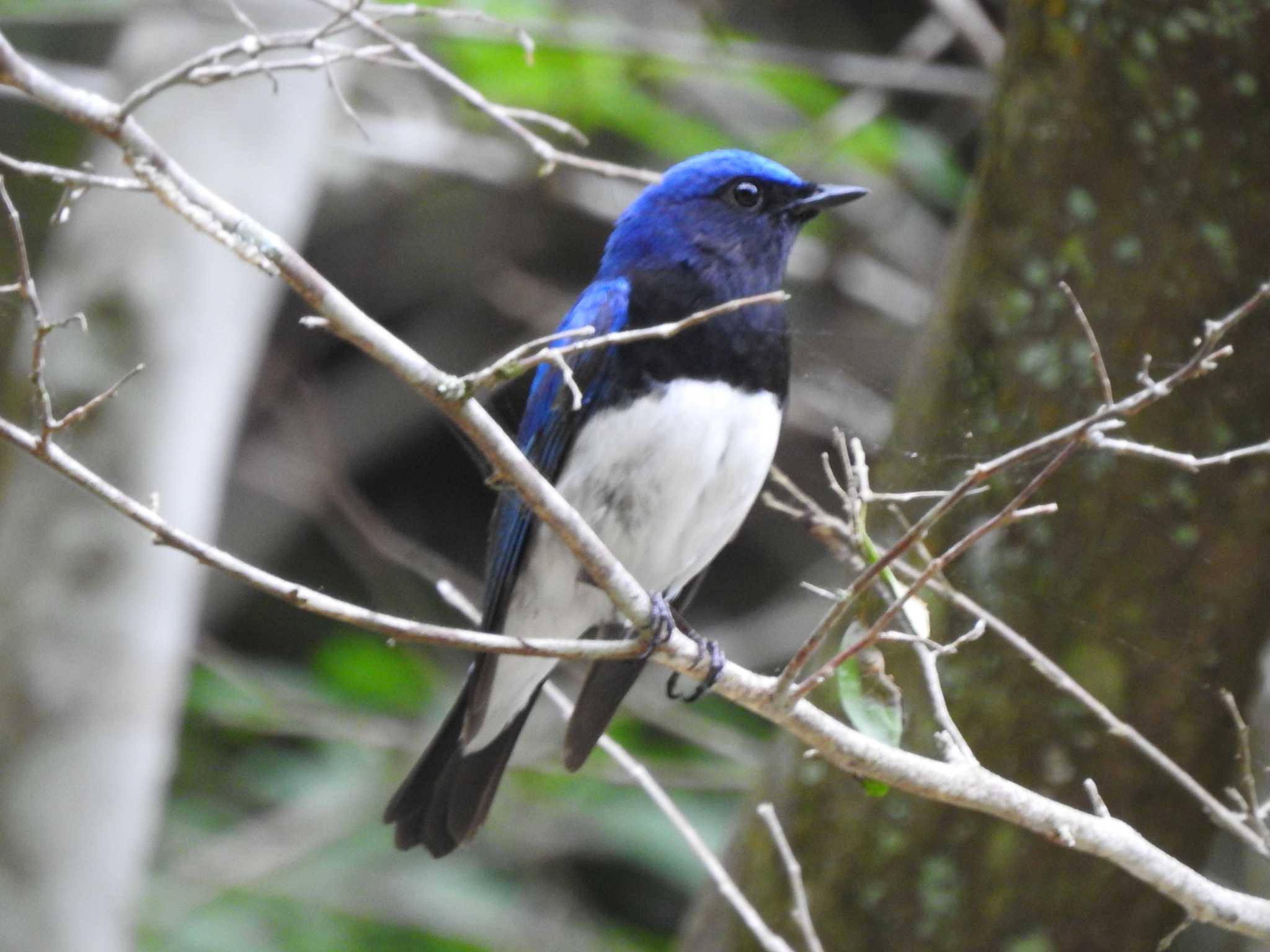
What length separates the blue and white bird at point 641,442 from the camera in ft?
8.55

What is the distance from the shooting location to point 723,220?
2.89 m

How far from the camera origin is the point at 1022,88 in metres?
2.97

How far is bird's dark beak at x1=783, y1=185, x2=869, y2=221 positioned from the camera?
2.84m

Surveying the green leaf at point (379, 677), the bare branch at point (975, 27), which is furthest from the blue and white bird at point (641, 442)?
the green leaf at point (379, 677)

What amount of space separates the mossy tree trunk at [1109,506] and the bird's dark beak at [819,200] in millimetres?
343

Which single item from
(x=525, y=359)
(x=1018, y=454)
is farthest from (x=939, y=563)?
(x=525, y=359)

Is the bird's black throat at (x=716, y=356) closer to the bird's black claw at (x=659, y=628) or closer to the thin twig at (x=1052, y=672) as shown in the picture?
the thin twig at (x=1052, y=672)

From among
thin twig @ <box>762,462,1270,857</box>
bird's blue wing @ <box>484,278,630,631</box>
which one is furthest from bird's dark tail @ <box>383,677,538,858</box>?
thin twig @ <box>762,462,1270,857</box>

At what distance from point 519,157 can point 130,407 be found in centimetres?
180

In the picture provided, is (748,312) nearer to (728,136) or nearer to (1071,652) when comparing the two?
(1071,652)

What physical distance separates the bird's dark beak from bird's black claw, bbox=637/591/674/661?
34.8 inches

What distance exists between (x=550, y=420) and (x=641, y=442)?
221 mm

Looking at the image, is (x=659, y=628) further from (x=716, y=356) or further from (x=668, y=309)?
(x=668, y=309)

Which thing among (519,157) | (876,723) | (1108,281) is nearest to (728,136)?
(519,157)
